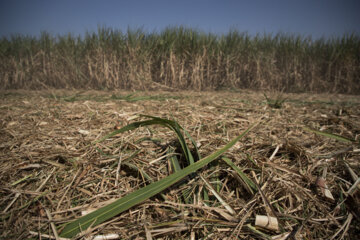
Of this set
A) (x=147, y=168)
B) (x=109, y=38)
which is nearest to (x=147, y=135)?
(x=147, y=168)

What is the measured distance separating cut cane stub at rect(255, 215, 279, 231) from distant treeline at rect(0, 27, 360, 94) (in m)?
5.63

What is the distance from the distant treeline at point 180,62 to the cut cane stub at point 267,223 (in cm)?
563

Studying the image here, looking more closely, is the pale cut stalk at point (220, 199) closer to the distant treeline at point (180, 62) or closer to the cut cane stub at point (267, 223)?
the cut cane stub at point (267, 223)

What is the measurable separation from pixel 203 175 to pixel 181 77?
18.7 ft

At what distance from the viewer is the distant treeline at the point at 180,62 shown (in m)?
6.03

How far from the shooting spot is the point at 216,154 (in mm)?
648

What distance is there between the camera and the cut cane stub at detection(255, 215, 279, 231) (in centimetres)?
55

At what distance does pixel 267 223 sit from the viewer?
1.81 ft

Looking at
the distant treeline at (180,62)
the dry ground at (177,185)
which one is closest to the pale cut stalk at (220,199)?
the dry ground at (177,185)

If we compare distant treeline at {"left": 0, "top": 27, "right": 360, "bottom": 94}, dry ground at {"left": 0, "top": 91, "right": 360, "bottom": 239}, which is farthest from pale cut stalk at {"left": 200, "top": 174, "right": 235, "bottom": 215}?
distant treeline at {"left": 0, "top": 27, "right": 360, "bottom": 94}

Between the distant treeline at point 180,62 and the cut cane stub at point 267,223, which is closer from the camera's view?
the cut cane stub at point 267,223

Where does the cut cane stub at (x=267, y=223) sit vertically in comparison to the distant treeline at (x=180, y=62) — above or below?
below

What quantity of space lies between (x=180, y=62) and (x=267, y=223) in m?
6.10

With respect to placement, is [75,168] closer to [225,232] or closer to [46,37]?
[225,232]
